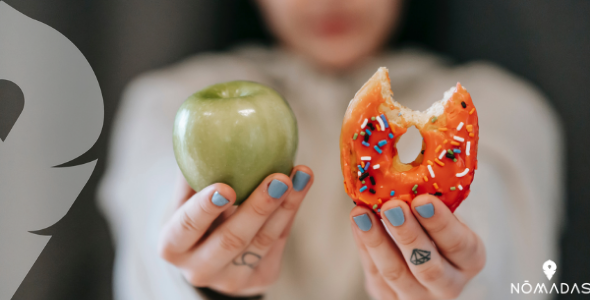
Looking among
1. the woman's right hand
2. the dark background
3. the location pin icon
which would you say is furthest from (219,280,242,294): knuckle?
the location pin icon

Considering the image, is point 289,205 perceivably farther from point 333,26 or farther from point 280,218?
point 333,26

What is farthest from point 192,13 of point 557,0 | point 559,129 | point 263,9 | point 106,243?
point 559,129

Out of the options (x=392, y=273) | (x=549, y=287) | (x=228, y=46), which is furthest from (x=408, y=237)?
(x=228, y=46)

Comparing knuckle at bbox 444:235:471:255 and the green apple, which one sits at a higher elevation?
the green apple

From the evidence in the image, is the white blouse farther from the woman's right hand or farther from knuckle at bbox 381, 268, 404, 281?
knuckle at bbox 381, 268, 404, 281

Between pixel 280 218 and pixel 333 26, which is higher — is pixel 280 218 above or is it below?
below

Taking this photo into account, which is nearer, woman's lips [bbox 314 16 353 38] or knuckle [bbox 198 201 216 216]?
knuckle [bbox 198 201 216 216]

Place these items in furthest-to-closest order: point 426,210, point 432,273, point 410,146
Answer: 1. point 410,146
2. point 432,273
3. point 426,210
